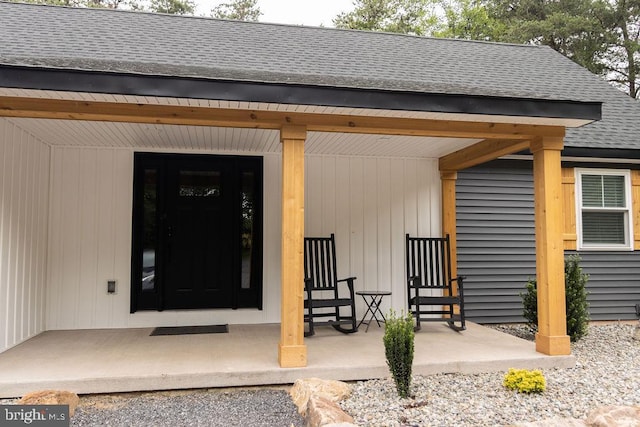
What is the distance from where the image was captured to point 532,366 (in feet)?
12.8

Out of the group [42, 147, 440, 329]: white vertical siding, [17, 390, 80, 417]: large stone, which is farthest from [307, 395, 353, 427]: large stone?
[42, 147, 440, 329]: white vertical siding

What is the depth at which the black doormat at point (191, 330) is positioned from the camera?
15.9 ft

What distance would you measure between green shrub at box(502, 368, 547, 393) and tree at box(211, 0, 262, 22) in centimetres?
1840

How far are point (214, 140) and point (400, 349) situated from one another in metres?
2.99

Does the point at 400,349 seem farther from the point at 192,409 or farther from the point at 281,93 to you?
the point at 281,93

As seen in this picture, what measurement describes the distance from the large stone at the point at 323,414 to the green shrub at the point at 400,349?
0.55 m

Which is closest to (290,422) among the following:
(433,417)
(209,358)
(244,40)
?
(433,417)

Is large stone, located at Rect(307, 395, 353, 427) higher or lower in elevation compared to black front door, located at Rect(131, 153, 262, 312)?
lower

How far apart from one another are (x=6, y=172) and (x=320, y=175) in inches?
126

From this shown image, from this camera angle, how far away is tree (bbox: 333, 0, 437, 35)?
17.8 metres

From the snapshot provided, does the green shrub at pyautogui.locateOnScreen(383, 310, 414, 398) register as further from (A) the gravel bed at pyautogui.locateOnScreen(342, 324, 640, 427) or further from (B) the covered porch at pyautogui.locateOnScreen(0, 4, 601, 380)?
(B) the covered porch at pyautogui.locateOnScreen(0, 4, 601, 380)

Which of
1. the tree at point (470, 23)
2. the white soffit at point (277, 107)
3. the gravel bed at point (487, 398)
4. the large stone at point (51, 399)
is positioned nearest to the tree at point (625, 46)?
the tree at point (470, 23)

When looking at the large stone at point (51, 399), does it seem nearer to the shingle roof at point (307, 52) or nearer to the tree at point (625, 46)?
the shingle roof at point (307, 52)

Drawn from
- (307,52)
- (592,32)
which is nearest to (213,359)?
(307,52)
